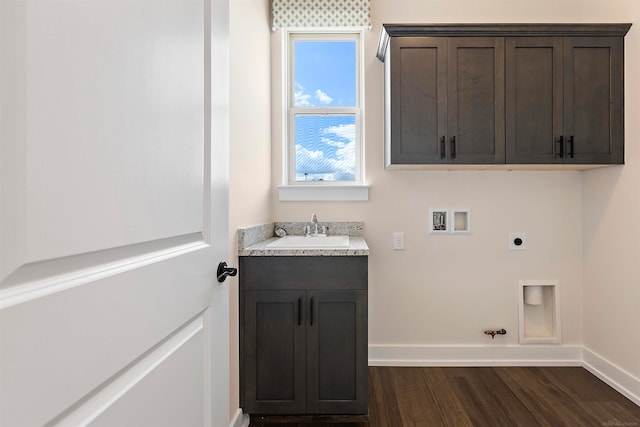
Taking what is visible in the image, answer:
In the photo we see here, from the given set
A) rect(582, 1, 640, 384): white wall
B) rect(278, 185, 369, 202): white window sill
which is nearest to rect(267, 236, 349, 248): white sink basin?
rect(278, 185, 369, 202): white window sill

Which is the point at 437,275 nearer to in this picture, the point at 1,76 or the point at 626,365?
the point at 626,365

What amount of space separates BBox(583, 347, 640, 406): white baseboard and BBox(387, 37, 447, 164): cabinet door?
5.45ft

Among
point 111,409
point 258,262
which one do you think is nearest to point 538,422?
point 258,262

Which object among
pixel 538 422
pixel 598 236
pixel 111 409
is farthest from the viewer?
pixel 598 236

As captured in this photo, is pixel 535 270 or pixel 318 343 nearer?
pixel 318 343

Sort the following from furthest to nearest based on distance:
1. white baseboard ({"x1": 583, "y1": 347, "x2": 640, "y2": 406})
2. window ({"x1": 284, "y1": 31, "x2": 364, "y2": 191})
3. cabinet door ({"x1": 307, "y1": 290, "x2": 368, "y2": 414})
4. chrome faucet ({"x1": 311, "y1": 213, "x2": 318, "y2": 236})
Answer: window ({"x1": 284, "y1": 31, "x2": 364, "y2": 191}), chrome faucet ({"x1": 311, "y1": 213, "x2": 318, "y2": 236}), white baseboard ({"x1": 583, "y1": 347, "x2": 640, "y2": 406}), cabinet door ({"x1": 307, "y1": 290, "x2": 368, "y2": 414})

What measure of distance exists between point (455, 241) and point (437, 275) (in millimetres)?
277

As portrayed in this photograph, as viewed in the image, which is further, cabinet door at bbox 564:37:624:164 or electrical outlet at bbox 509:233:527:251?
electrical outlet at bbox 509:233:527:251

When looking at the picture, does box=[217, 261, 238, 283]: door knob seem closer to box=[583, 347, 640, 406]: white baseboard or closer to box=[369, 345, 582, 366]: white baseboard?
box=[369, 345, 582, 366]: white baseboard

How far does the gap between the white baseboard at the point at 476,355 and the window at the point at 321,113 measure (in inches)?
49.5

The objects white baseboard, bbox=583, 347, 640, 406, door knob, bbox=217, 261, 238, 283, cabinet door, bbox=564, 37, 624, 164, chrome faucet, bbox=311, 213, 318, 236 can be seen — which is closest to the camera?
door knob, bbox=217, 261, 238, 283

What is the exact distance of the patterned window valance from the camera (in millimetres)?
2639

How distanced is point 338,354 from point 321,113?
1725mm

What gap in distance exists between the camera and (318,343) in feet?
6.27
